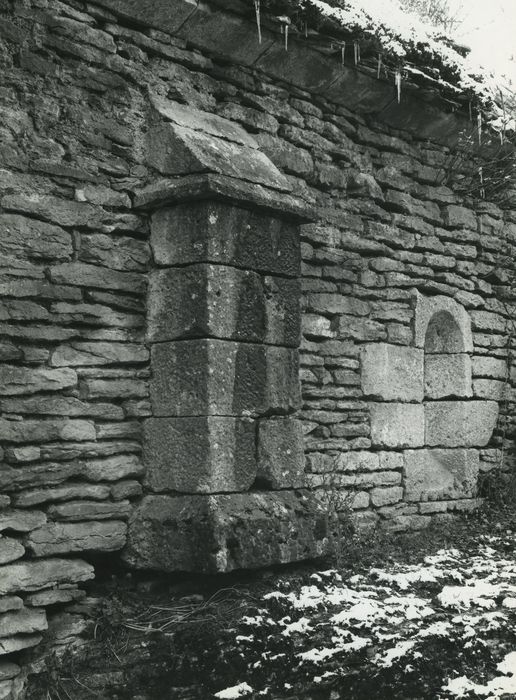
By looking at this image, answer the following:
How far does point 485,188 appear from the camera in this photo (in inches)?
299

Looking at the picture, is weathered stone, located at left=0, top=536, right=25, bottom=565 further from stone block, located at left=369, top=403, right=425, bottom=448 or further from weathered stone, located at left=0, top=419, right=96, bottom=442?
stone block, located at left=369, top=403, right=425, bottom=448

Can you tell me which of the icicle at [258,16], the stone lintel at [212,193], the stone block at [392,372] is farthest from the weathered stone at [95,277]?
the stone block at [392,372]

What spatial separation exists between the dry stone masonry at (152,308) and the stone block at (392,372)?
437mm

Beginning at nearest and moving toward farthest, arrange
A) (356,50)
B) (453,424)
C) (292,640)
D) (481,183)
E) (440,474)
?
(292,640), (356,50), (440,474), (453,424), (481,183)

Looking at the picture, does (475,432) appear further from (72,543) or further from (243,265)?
(72,543)

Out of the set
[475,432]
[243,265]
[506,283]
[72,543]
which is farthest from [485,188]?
[72,543]

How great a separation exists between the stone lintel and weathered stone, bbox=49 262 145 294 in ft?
1.34

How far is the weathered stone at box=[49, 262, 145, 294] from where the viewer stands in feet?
14.4

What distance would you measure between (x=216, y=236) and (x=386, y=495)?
2648 mm

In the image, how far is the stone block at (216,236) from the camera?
182 inches

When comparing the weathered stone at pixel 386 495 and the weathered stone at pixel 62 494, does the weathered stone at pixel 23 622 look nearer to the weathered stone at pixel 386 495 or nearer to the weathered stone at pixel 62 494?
the weathered stone at pixel 62 494

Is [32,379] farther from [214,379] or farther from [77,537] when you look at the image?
[214,379]

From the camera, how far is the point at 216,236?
4652mm

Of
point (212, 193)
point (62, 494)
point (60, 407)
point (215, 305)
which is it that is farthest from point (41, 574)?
point (212, 193)
